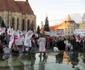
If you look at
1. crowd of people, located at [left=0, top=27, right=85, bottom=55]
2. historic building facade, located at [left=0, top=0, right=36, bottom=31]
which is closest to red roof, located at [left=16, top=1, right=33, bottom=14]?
historic building facade, located at [left=0, top=0, right=36, bottom=31]

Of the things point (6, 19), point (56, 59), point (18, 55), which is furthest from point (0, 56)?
point (6, 19)

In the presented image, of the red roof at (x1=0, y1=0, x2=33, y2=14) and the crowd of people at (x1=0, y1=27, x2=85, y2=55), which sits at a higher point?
the red roof at (x1=0, y1=0, x2=33, y2=14)

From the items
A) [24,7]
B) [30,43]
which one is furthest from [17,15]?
[30,43]

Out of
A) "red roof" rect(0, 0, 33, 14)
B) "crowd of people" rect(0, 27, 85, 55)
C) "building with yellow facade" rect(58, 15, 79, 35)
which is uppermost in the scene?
"red roof" rect(0, 0, 33, 14)

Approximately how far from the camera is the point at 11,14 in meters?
89.8

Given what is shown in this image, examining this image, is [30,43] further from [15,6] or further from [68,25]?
[68,25]

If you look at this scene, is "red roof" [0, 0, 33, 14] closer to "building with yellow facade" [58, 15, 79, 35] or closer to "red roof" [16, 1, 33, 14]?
"red roof" [16, 1, 33, 14]

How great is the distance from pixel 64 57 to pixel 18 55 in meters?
2.30

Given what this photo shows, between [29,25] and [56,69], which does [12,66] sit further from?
[29,25]

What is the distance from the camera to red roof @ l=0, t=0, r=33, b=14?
87750mm

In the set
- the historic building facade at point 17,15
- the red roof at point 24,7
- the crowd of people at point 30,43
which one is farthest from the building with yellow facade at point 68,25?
the crowd of people at point 30,43

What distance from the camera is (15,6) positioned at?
93.0 m

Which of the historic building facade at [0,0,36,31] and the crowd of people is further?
the historic building facade at [0,0,36,31]

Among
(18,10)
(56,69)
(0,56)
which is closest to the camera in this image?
(56,69)
